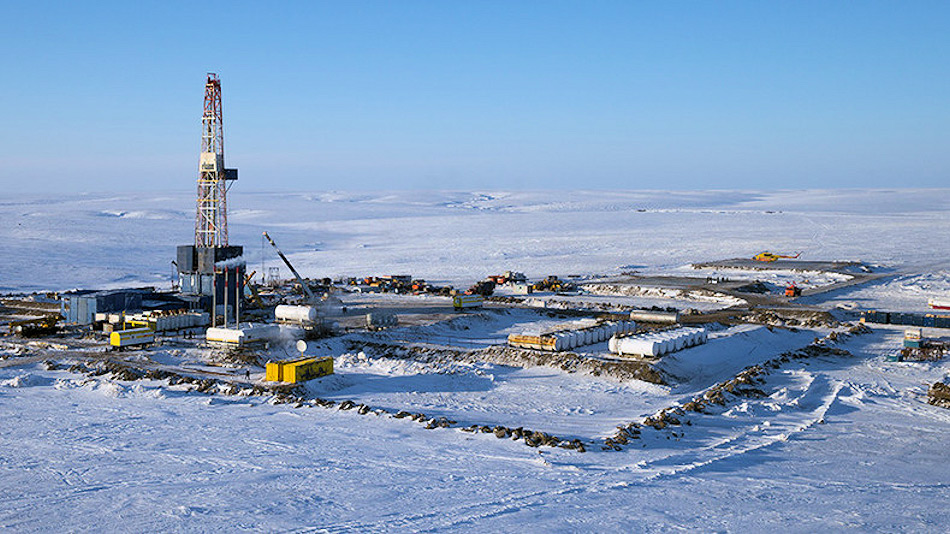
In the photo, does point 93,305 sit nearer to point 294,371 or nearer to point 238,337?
point 238,337

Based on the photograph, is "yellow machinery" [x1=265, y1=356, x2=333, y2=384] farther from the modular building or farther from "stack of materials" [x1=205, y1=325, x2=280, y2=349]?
the modular building

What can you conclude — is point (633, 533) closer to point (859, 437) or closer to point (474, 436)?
point (474, 436)

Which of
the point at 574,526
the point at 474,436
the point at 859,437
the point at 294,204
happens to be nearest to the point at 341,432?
the point at 474,436

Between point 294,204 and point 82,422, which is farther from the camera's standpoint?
point 294,204

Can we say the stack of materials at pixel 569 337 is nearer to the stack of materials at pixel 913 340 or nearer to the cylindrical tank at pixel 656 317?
the cylindrical tank at pixel 656 317

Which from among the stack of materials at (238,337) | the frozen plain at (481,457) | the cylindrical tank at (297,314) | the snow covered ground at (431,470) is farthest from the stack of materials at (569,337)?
the stack of materials at (238,337)

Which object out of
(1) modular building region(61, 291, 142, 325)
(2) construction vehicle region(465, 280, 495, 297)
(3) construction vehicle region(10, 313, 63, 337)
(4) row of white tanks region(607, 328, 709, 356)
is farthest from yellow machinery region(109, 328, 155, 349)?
(2) construction vehicle region(465, 280, 495, 297)

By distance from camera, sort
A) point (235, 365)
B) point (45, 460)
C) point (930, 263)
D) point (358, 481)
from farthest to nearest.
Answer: point (930, 263) < point (235, 365) < point (45, 460) < point (358, 481)
